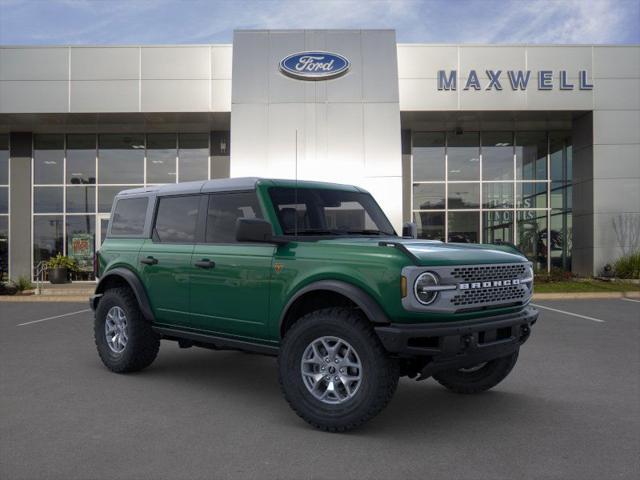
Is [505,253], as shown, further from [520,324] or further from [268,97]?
[268,97]

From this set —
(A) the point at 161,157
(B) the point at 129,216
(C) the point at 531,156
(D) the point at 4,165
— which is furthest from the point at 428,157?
(B) the point at 129,216

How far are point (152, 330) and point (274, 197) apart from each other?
215 centimetres

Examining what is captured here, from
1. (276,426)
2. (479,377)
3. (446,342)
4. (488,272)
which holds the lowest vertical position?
(276,426)

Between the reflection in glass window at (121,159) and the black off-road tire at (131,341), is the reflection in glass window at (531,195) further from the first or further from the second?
the black off-road tire at (131,341)

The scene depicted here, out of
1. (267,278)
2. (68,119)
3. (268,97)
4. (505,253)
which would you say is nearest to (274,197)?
(267,278)

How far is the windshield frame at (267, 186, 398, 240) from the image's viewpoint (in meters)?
5.16

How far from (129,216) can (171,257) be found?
1156 mm

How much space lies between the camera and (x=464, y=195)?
Result: 2217cm

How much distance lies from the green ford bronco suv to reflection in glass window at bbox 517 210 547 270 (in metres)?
17.6

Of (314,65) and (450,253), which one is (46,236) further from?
(450,253)

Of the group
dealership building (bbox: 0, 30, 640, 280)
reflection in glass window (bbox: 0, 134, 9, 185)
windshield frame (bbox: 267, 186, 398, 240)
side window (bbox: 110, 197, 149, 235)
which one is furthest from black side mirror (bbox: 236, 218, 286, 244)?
reflection in glass window (bbox: 0, 134, 9, 185)

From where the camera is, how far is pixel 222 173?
21.7m

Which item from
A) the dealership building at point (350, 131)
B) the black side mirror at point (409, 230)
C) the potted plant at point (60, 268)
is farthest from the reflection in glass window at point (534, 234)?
the black side mirror at point (409, 230)

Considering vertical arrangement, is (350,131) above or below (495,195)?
above
